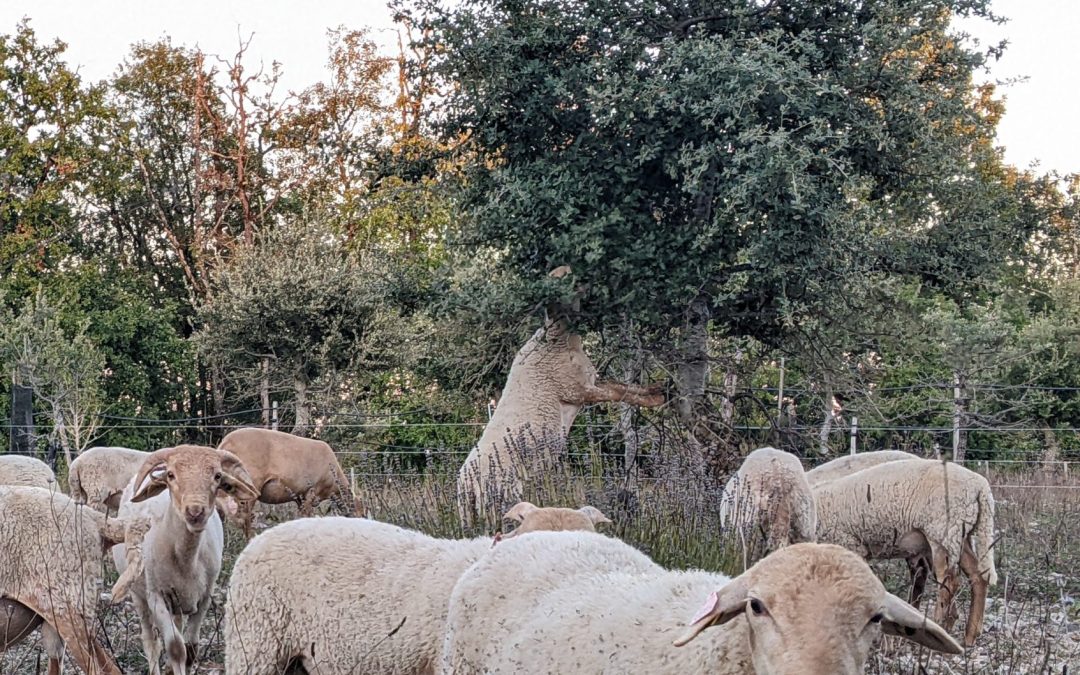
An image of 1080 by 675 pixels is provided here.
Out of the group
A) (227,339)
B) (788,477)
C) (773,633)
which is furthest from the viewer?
→ (227,339)

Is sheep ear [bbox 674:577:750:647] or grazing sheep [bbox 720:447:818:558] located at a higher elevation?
sheep ear [bbox 674:577:750:647]

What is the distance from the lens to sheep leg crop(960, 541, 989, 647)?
785 centimetres

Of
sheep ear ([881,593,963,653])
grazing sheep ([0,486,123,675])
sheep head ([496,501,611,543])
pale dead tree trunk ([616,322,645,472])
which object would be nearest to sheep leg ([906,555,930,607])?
pale dead tree trunk ([616,322,645,472])

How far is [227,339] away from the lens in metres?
26.6

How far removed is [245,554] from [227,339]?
2189 centimetres

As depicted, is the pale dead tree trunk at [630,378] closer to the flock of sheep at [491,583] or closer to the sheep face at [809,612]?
the flock of sheep at [491,583]

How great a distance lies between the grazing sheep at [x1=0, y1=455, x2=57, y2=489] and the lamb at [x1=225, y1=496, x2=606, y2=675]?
4270 mm

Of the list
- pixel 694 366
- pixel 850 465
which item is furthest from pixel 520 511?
pixel 694 366

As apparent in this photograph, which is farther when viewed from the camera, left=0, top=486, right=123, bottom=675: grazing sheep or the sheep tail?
the sheep tail

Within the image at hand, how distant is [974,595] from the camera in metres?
8.32

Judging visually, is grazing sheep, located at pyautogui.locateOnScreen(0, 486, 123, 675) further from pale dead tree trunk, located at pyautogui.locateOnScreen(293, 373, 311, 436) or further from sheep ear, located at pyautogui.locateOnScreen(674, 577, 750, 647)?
pale dead tree trunk, located at pyautogui.locateOnScreen(293, 373, 311, 436)

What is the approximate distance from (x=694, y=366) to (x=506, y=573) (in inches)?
305

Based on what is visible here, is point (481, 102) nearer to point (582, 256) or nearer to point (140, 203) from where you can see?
point (582, 256)

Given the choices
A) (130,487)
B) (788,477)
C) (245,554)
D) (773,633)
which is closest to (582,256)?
(788,477)
